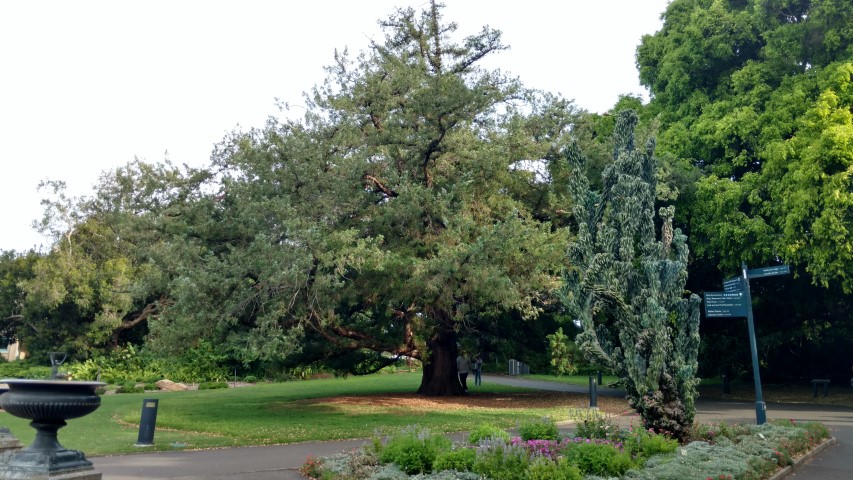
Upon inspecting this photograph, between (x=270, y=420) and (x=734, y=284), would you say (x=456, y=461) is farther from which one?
(x=734, y=284)

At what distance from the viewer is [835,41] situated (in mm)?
23047

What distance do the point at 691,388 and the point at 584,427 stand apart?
76.0 inches

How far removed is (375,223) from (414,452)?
11244 mm

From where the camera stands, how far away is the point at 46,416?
7.86 m

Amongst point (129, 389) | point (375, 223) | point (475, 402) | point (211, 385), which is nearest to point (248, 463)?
point (375, 223)

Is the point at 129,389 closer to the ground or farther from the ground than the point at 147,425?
closer to the ground

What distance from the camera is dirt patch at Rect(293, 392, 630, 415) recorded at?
832 inches

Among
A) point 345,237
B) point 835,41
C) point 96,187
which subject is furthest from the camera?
point 96,187

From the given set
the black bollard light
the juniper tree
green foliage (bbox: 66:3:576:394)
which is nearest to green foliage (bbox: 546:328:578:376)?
green foliage (bbox: 66:3:576:394)

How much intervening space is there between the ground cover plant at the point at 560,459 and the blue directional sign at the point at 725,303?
→ 450cm

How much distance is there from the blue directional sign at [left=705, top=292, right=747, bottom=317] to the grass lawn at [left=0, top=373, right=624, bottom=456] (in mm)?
5031

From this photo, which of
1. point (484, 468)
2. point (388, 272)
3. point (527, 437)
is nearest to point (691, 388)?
point (527, 437)

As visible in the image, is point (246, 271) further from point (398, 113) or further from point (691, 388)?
point (691, 388)

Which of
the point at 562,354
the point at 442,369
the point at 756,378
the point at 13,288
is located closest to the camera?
the point at 756,378
